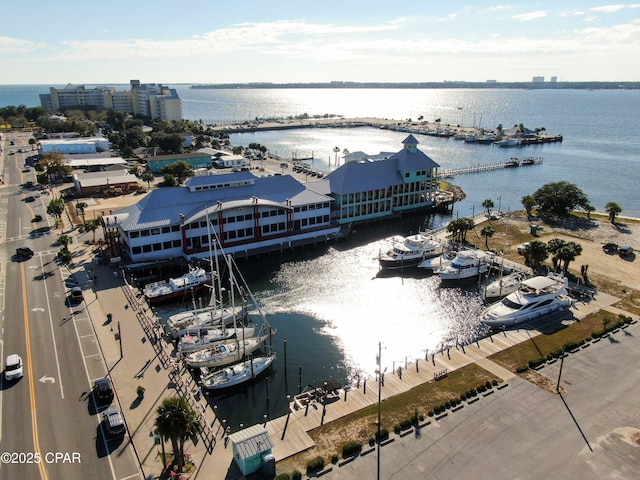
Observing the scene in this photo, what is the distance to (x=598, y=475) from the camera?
127ft

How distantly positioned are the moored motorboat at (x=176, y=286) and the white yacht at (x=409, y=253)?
33.0 m

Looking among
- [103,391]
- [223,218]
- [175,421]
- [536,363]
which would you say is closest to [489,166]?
[223,218]

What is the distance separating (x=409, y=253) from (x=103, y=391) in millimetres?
57584

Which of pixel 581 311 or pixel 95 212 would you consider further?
pixel 95 212

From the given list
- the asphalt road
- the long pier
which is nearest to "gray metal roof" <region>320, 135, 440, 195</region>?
the long pier

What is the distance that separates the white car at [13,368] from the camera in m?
49.9

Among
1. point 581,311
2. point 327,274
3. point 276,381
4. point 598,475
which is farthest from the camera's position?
point 327,274

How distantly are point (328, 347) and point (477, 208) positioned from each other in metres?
81.6

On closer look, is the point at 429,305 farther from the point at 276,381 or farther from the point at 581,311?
the point at 276,381

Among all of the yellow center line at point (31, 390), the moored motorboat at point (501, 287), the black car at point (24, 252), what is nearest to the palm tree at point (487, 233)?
the moored motorboat at point (501, 287)

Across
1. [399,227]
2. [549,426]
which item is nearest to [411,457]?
[549,426]

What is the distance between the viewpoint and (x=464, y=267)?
270ft

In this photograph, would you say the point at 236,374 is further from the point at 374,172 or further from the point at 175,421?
the point at 374,172

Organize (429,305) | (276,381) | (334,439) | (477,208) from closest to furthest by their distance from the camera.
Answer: (334,439), (276,381), (429,305), (477,208)
